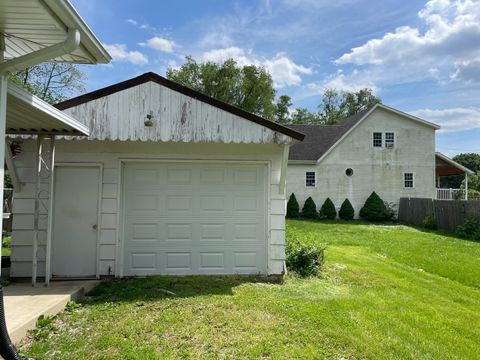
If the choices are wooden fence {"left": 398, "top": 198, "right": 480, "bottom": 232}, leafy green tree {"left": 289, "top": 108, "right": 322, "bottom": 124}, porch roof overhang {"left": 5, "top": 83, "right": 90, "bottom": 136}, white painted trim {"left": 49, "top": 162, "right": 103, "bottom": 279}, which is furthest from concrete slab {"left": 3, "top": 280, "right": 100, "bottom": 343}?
leafy green tree {"left": 289, "top": 108, "right": 322, "bottom": 124}

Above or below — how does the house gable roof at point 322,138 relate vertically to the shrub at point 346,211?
above

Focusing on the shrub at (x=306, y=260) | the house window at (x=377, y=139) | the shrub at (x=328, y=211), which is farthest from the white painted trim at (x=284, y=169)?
the house window at (x=377, y=139)

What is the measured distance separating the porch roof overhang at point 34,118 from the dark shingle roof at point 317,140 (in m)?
18.3

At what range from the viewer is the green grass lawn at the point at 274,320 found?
13.9ft

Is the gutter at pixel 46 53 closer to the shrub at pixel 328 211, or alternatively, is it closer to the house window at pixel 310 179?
the shrub at pixel 328 211

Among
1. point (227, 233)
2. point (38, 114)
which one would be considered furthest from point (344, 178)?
point (38, 114)

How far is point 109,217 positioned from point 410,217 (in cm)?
1786

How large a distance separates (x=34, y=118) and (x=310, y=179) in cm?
1934

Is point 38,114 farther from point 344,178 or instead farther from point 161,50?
point 161,50

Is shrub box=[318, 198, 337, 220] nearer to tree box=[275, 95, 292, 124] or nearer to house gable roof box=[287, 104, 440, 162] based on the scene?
house gable roof box=[287, 104, 440, 162]

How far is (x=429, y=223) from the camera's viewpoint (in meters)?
18.2

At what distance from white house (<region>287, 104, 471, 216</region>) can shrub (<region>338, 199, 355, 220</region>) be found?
18.0 inches

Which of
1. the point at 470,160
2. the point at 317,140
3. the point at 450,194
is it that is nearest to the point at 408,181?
the point at 450,194

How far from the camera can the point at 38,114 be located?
203 inches
